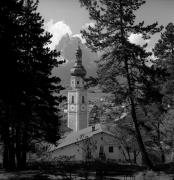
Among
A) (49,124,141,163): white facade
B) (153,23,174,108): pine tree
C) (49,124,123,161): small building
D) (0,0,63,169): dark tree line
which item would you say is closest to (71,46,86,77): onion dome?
(49,124,123,161): small building

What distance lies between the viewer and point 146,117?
116ft

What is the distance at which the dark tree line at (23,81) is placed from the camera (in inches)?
760

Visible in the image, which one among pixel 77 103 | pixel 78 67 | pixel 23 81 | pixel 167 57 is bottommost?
pixel 23 81

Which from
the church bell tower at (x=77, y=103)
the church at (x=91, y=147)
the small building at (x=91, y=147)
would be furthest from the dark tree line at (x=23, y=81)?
the church bell tower at (x=77, y=103)

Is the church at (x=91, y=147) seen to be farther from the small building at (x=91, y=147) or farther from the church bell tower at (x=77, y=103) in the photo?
the church bell tower at (x=77, y=103)

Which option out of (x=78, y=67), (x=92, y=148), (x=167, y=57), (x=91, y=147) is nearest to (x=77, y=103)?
(x=78, y=67)

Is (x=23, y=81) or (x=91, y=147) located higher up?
(x=23, y=81)

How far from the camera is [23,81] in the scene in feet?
65.1

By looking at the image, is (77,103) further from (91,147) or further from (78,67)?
(91,147)

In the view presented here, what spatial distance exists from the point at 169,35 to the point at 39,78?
15.3m

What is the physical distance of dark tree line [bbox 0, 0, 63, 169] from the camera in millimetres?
19297

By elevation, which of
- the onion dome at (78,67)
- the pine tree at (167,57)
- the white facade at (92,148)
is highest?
Result: the onion dome at (78,67)

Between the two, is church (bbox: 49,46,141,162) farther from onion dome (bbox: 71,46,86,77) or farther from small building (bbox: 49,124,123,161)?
onion dome (bbox: 71,46,86,77)

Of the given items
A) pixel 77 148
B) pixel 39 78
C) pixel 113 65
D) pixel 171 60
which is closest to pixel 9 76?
pixel 39 78
